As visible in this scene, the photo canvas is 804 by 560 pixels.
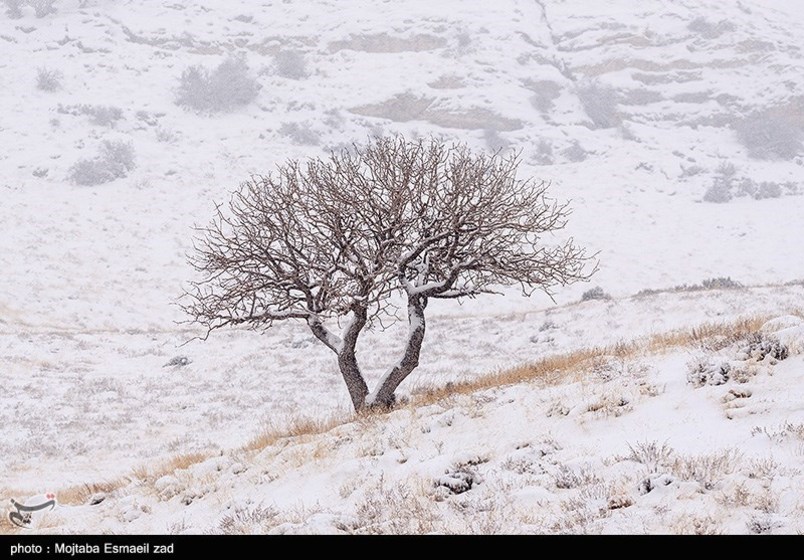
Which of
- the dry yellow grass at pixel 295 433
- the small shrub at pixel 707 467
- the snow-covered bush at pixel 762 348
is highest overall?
the small shrub at pixel 707 467

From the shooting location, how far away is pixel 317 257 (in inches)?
430

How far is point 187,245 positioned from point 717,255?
38.7 metres

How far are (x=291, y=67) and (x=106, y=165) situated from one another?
86.2ft

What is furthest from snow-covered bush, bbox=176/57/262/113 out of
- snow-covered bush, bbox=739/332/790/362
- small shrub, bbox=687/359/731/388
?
small shrub, bbox=687/359/731/388

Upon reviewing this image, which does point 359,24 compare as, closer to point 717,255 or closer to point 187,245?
point 187,245

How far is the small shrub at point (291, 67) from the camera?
67.8m

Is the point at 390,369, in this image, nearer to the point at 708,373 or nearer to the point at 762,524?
the point at 708,373

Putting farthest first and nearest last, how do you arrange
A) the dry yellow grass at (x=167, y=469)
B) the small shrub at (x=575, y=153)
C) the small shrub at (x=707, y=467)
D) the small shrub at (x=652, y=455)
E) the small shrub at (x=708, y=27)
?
the small shrub at (x=708, y=27) → the small shrub at (x=575, y=153) → the dry yellow grass at (x=167, y=469) → the small shrub at (x=652, y=455) → the small shrub at (x=707, y=467)

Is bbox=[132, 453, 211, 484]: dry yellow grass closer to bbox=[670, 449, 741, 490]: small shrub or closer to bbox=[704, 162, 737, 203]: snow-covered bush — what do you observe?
bbox=[670, 449, 741, 490]: small shrub

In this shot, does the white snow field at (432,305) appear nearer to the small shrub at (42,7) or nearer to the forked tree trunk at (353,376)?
the forked tree trunk at (353,376)

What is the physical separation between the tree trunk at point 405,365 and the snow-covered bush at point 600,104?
199 feet

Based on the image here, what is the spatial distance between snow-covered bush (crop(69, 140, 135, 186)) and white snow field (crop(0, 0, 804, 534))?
264 mm

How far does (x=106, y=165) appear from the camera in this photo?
1956 inches

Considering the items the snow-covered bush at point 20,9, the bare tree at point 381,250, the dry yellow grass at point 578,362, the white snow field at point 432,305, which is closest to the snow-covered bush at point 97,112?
the white snow field at point 432,305
